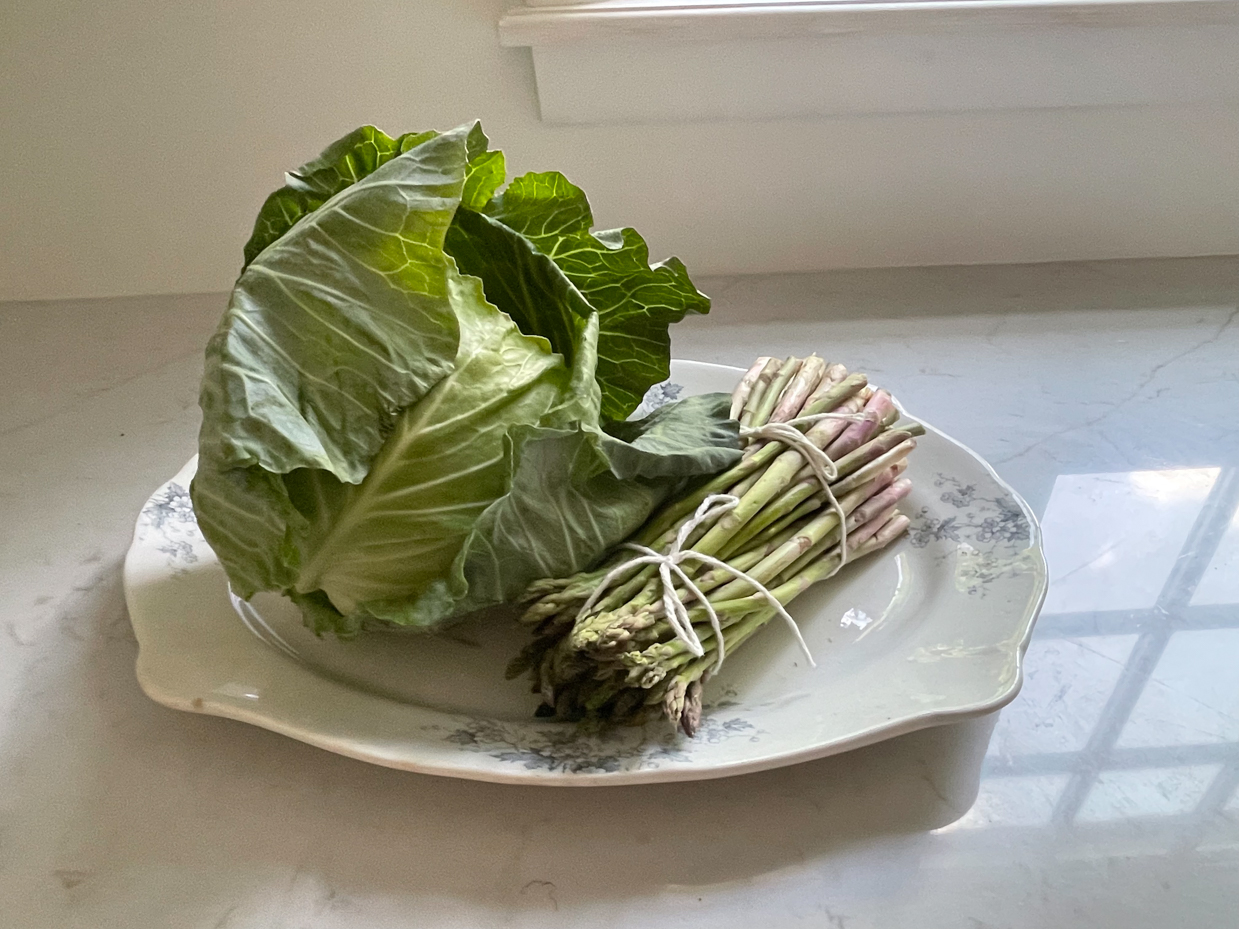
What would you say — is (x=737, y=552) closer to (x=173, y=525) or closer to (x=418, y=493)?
(x=418, y=493)

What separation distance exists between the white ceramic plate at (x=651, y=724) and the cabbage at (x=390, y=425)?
0.24 ft

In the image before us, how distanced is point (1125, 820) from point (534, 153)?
992mm

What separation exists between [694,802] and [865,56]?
925mm

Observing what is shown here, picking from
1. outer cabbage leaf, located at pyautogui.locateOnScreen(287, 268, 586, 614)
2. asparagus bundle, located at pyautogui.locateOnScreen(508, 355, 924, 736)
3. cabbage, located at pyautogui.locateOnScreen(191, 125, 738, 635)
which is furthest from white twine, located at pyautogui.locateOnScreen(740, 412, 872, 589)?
outer cabbage leaf, located at pyautogui.locateOnScreen(287, 268, 586, 614)

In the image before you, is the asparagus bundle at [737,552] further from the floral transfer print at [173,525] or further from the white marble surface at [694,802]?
the floral transfer print at [173,525]

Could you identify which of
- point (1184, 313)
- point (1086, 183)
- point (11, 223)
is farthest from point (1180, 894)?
point (11, 223)

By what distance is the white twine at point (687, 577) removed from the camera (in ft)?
2.23

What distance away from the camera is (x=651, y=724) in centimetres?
69

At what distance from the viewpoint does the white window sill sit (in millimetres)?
1148

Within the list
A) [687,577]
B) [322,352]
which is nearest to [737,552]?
[687,577]

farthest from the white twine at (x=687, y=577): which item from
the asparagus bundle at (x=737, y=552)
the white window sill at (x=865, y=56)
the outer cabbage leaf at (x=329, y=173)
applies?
the white window sill at (x=865, y=56)

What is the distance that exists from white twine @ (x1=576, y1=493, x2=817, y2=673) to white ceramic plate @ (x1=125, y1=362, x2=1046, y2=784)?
0.16ft

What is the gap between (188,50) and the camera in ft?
3.91

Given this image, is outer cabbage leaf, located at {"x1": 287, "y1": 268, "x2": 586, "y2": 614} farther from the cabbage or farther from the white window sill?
the white window sill
